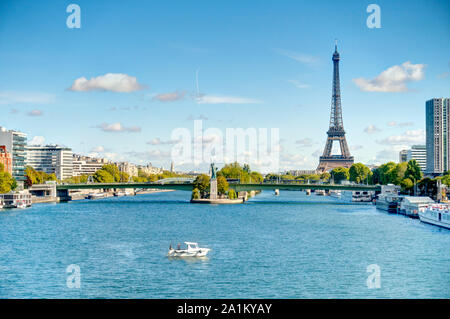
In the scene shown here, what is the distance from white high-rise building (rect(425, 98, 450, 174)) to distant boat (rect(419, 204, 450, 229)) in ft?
268

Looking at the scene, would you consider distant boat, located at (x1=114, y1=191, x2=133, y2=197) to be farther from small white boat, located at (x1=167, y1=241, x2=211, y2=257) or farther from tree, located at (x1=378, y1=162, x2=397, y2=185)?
small white boat, located at (x1=167, y1=241, x2=211, y2=257)

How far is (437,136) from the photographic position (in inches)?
4899

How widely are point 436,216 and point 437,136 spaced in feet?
290

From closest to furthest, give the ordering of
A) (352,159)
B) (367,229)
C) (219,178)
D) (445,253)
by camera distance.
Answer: (445,253) < (367,229) < (219,178) < (352,159)

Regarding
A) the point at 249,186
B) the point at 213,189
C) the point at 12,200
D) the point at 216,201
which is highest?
the point at 249,186

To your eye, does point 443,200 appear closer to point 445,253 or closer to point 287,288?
point 445,253

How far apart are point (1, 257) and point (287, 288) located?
42.7 ft

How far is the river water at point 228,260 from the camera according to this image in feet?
64.4

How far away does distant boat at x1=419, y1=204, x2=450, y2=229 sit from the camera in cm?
3959

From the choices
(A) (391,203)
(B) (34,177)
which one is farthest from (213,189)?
(B) (34,177)

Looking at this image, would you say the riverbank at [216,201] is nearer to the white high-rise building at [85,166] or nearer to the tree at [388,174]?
the tree at [388,174]

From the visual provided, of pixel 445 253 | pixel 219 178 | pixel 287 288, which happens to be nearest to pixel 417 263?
pixel 445 253

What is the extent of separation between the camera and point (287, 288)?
781 inches

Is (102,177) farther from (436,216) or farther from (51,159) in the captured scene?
(436,216)
